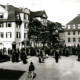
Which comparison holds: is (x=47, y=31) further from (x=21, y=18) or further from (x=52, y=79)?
(x=52, y=79)

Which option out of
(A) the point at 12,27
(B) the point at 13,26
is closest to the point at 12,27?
(A) the point at 12,27

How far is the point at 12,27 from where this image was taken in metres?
46.2

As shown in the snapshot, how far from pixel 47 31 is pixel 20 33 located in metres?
5.84

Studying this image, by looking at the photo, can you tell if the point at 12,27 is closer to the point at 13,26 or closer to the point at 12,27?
the point at 12,27

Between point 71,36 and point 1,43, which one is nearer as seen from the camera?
point 1,43

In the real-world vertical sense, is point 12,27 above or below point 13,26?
below

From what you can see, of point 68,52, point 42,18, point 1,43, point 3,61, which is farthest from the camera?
point 42,18

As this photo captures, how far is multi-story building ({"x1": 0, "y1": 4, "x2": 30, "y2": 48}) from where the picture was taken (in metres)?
45.0

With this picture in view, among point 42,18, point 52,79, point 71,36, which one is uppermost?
point 42,18

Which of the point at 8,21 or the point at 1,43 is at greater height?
the point at 8,21

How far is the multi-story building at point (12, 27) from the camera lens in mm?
45031

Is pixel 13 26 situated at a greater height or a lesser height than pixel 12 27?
greater

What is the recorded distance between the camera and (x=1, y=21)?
45.8 metres

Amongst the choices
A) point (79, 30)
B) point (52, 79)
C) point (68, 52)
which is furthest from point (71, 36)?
point (52, 79)
